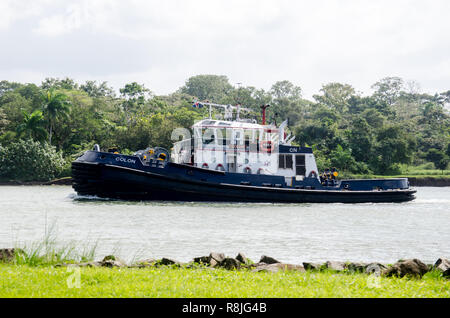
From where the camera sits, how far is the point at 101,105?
190ft

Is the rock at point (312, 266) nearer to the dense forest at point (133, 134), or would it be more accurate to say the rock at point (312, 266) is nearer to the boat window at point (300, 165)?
the boat window at point (300, 165)

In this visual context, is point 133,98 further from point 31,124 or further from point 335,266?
point 335,266

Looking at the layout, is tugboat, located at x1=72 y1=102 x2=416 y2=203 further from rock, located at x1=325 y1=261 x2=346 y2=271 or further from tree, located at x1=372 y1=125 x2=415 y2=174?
tree, located at x1=372 y1=125 x2=415 y2=174

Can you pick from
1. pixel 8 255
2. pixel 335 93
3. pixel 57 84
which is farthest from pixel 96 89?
pixel 8 255

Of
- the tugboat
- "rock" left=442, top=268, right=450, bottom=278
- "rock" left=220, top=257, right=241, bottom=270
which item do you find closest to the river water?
the tugboat

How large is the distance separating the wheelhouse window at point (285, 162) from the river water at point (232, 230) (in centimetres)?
312

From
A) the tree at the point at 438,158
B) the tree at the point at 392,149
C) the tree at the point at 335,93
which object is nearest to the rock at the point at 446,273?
the tree at the point at 392,149

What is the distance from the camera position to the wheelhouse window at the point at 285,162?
26500 mm

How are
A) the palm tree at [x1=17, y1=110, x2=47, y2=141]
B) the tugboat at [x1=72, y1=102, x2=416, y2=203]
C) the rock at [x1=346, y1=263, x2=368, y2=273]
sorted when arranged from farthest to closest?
the palm tree at [x1=17, y1=110, x2=47, y2=141]
the tugboat at [x1=72, y1=102, x2=416, y2=203]
the rock at [x1=346, y1=263, x2=368, y2=273]

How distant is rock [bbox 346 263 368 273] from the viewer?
25.9 ft

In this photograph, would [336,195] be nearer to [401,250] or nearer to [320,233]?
[320,233]

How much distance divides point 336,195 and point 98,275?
2142 centimetres

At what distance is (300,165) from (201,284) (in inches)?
814
